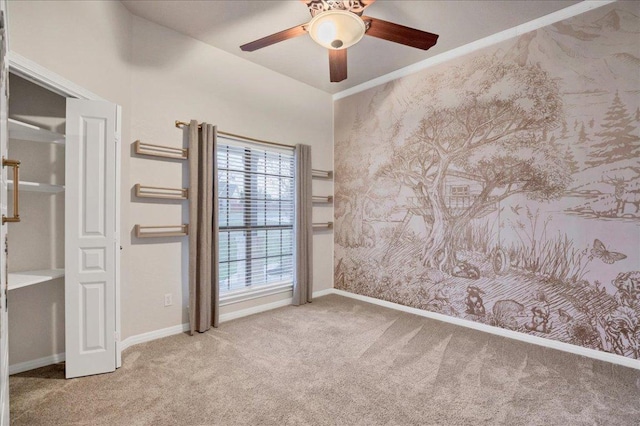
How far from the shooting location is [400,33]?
227cm

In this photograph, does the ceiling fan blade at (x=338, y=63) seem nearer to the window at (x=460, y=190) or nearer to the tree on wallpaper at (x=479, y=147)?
the tree on wallpaper at (x=479, y=147)

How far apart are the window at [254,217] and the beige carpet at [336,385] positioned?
828mm

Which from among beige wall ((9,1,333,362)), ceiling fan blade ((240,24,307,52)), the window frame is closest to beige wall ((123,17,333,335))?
beige wall ((9,1,333,362))

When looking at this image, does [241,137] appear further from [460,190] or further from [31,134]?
[460,190]

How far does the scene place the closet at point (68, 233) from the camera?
228 centimetres

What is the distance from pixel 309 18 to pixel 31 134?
2.36 metres

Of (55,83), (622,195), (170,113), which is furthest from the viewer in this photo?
(170,113)

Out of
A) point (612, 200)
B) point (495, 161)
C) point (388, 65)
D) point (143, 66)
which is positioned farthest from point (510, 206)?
point (143, 66)

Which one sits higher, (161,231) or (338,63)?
→ (338,63)

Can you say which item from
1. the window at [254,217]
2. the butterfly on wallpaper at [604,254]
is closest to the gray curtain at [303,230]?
the window at [254,217]

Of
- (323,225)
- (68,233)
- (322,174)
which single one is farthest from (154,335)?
(322,174)

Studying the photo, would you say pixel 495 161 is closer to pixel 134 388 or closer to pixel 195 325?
pixel 195 325

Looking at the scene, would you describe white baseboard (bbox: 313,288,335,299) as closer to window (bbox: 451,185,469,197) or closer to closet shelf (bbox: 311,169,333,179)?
closet shelf (bbox: 311,169,333,179)

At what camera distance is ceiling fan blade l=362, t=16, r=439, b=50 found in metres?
2.19
